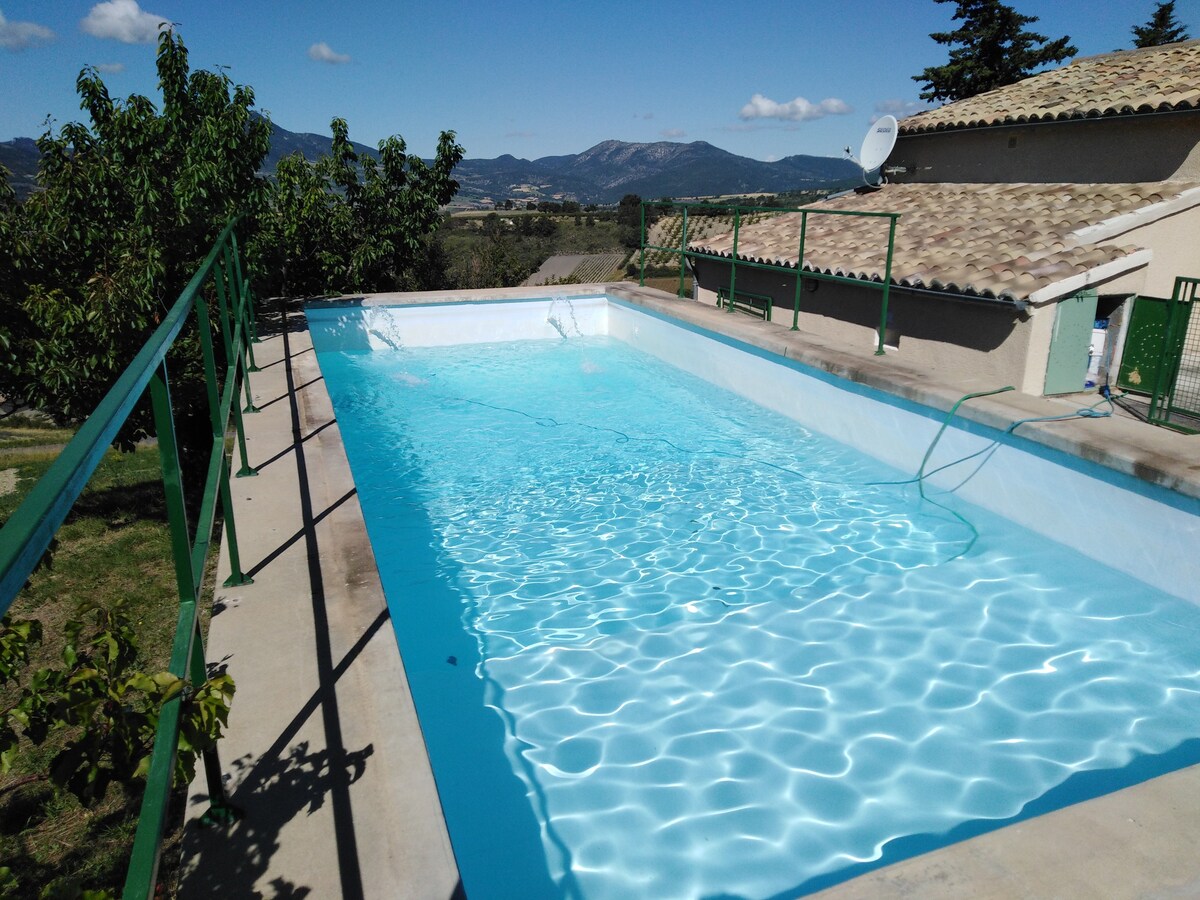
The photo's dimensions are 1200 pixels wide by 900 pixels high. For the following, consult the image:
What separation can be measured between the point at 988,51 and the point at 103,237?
28.1m

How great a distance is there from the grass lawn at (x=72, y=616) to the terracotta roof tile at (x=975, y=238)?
7.73 m

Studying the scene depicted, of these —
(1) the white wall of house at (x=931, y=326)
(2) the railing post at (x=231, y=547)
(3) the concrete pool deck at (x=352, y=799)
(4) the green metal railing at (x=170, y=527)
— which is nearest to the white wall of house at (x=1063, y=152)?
(1) the white wall of house at (x=931, y=326)

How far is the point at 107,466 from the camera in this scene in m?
16.4

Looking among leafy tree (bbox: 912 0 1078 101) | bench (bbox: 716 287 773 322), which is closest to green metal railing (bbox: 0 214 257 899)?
bench (bbox: 716 287 773 322)

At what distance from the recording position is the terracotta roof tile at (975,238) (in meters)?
8.23

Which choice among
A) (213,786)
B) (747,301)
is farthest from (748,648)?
(747,301)

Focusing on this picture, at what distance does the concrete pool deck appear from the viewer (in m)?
1.82

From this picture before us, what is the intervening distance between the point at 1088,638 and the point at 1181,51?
36.7 feet

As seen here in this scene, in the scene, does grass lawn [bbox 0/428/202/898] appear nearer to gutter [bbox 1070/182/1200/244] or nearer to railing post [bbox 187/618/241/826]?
railing post [bbox 187/618/241/826]

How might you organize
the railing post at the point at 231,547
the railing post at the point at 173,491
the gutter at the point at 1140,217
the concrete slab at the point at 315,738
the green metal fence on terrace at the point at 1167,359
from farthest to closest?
the gutter at the point at 1140,217
the green metal fence on terrace at the point at 1167,359
the railing post at the point at 231,547
the concrete slab at the point at 315,738
the railing post at the point at 173,491

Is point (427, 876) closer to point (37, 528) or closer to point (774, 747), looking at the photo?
point (37, 528)

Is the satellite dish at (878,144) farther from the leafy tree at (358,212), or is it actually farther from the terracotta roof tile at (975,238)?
the leafy tree at (358,212)

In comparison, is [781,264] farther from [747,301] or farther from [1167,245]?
[1167,245]

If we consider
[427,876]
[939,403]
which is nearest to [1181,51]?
[939,403]
